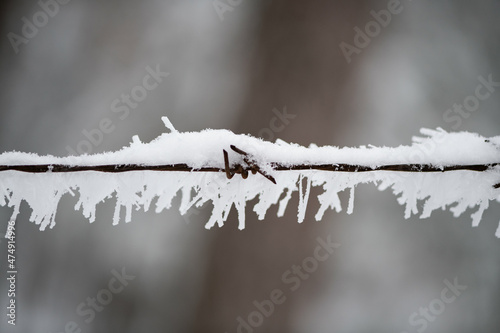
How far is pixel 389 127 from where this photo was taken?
1975mm

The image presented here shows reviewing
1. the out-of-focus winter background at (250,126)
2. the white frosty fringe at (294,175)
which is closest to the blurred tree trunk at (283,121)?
the out-of-focus winter background at (250,126)

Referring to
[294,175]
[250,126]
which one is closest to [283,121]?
[250,126]

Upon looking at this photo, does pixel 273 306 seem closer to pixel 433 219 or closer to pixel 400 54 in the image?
pixel 433 219

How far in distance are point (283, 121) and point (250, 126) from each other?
0.66 feet

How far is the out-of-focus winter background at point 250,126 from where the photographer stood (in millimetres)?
1866

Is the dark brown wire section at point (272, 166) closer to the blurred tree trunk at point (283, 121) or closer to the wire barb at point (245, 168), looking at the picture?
the wire barb at point (245, 168)

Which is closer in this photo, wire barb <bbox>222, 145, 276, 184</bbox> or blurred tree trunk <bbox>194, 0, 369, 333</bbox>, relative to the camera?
wire barb <bbox>222, 145, 276, 184</bbox>

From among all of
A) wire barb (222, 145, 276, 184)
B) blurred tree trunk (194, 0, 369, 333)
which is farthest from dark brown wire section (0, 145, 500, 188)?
blurred tree trunk (194, 0, 369, 333)

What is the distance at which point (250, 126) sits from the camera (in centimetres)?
199

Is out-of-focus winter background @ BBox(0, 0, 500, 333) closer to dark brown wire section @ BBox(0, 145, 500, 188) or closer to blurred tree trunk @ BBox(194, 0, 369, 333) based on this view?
blurred tree trunk @ BBox(194, 0, 369, 333)

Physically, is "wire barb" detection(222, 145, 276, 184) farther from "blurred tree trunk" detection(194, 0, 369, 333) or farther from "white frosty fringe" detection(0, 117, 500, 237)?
"blurred tree trunk" detection(194, 0, 369, 333)

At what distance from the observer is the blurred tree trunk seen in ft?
6.09

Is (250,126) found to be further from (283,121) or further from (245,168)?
(245,168)

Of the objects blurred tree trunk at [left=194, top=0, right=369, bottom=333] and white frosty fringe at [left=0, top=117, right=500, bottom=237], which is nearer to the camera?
white frosty fringe at [left=0, top=117, right=500, bottom=237]
